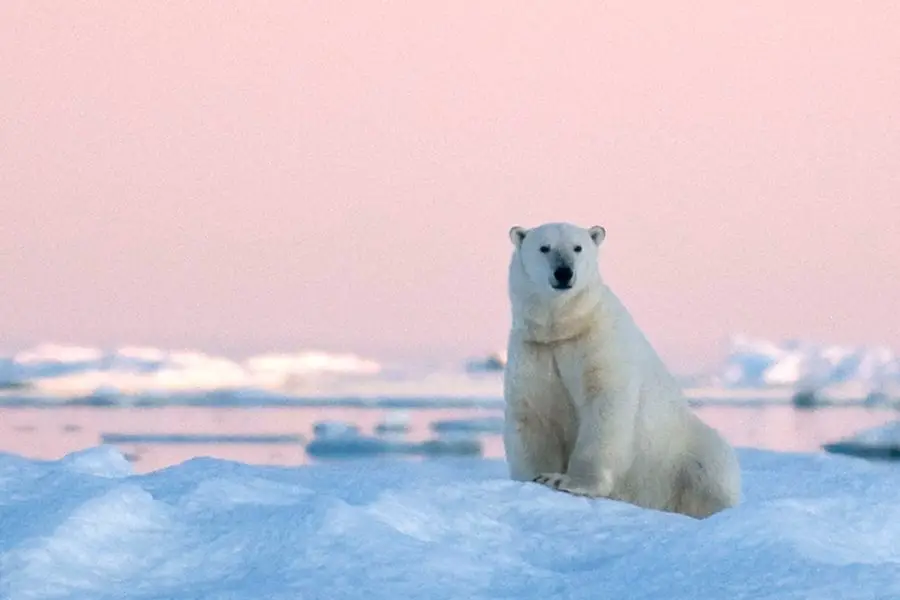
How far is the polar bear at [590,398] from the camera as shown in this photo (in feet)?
17.1

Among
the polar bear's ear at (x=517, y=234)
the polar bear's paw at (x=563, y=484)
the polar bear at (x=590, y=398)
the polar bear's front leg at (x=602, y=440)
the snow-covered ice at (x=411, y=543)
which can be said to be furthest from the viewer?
the polar bear's ear at (x=517, y=234)

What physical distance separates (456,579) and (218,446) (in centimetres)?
1779

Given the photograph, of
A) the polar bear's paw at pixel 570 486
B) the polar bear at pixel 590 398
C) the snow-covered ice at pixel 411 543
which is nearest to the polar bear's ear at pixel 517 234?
the polar bear at pixel 590 398

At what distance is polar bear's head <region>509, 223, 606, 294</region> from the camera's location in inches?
207

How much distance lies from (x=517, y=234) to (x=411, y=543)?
2.25m

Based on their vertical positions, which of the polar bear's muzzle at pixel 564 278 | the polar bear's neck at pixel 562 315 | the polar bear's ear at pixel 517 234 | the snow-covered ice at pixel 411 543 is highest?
the polar bear's ear at pixel 517 234

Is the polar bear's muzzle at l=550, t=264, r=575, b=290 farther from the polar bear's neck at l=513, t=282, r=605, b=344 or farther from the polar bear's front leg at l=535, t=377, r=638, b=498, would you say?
the polar bear's front leg at l=535, t=377, r=638, b=498

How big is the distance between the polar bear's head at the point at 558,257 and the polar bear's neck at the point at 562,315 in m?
0.05

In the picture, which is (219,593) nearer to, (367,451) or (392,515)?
(392,515)

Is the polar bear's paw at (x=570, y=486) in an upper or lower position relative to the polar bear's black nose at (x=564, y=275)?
lower

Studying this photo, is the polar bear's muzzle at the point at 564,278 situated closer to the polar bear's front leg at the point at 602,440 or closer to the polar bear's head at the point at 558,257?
the polar bear's head at the point at 558,257

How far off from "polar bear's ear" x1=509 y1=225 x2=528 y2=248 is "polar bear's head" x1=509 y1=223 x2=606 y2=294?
2 centimetres

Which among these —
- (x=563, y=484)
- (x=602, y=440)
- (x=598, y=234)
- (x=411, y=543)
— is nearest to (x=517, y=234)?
(x=598, y=234)

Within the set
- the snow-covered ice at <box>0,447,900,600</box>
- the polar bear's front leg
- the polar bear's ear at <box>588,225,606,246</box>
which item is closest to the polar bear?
the polar bear's front leg
